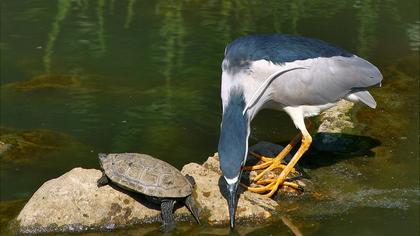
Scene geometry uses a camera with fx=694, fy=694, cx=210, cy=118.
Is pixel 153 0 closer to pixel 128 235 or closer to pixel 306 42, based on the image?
pixel 306 42

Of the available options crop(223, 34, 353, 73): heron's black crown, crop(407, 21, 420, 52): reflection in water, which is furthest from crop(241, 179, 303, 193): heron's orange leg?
crop(407, 21, 420, 52): reflection in water

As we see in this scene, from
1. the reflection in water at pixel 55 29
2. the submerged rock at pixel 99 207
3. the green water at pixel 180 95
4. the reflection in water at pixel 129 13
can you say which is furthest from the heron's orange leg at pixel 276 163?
the reflection in water at pixel 129 13

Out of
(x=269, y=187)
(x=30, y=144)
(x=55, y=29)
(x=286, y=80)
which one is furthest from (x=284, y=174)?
(x=55, y=29)

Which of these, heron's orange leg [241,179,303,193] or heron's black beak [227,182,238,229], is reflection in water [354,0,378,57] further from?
heron's black beak [227,182,238,229]

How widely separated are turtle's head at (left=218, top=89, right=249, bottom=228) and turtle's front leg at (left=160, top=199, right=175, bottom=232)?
21.2 inches

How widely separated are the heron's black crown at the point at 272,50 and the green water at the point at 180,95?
1.31 metres

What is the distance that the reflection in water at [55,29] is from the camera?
Answer: 38.9 feet

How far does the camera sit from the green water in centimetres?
726

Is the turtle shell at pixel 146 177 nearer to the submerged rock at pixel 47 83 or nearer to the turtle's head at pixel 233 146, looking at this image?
the turtle's head at pixel 233 146

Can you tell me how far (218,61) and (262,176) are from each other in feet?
15.8

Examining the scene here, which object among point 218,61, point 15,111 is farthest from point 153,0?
point 15,111

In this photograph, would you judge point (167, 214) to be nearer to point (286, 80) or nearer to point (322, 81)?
point (286, 80)

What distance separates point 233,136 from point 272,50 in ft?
4.43

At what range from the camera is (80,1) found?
51.6 feet
